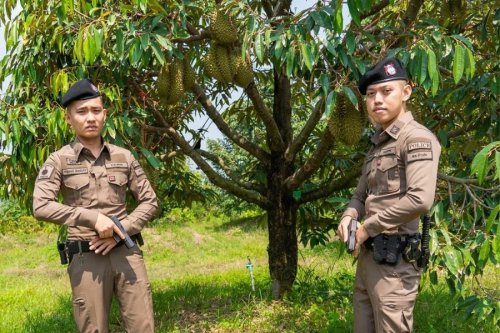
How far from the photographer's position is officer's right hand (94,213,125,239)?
2238 millimetres

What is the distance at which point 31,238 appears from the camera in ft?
38.5

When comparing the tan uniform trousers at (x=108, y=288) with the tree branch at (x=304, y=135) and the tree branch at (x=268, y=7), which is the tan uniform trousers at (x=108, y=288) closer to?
the tree branch at (x=304, y=135)

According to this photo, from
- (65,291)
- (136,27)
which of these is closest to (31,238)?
(65,291)

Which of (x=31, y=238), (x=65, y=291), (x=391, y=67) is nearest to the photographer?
(x=391, y=67)

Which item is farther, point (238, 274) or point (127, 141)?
point (238, 274)

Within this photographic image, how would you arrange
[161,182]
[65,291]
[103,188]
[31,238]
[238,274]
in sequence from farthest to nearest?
[31,238] → [238,274] → [65,291] → [161,182] → [103,188]

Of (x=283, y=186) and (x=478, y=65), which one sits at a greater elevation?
(x=478, y=65)

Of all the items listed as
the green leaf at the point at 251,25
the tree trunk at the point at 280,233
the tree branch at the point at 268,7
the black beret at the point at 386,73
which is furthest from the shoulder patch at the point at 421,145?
the tree branch at the point at 268,7

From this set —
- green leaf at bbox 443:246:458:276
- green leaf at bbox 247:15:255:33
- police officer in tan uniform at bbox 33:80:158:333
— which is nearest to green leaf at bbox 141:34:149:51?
police officer in tan uniform at bbox 33:80:158:333

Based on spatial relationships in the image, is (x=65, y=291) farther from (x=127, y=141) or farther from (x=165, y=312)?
(x=127, y=141)

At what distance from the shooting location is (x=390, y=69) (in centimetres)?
205

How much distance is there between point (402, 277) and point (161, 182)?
115 inches

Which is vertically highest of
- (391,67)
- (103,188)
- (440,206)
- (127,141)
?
(391,67)

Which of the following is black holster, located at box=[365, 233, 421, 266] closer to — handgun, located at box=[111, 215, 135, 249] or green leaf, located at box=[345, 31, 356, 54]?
green leaf, located at box=[345, 31, 356, 54]
